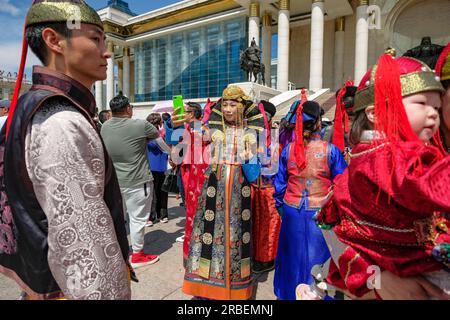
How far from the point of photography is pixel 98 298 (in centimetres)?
80

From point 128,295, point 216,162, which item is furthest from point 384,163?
point 216,162

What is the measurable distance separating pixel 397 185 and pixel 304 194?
1556 mm

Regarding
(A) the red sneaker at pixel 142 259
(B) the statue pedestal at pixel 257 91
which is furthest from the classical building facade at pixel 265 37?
(A) the red sneaker at pixel 142 259

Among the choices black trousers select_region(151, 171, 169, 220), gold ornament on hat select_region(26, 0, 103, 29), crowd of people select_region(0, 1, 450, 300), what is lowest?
black trousers select_region(151, 171, 169, 220)

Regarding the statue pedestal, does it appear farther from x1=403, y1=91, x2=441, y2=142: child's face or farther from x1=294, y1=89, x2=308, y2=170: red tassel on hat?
x1=403, y1=91, x2=441, y2=142: child's face

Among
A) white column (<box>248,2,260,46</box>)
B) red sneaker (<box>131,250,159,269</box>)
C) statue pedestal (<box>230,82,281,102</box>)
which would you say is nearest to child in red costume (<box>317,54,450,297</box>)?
red sneaker (<box>131,250,159,269</box>)

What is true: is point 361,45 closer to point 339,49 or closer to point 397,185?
point 339,49

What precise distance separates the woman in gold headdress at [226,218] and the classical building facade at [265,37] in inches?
587

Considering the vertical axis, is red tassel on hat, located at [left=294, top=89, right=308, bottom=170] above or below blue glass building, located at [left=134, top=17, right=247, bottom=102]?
below

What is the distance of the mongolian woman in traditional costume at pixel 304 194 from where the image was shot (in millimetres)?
2311

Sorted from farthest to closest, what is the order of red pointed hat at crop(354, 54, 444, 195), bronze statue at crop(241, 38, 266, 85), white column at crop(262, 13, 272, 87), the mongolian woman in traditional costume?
white column at crop(262, 13, 272, 87) → bronze statue at crop(241, 38, 266, 85) → the mongolian woman in traditional costume → red pointed hat at crop(354, 54, 444, 195)

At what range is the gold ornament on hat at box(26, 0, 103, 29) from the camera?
92 centimetres

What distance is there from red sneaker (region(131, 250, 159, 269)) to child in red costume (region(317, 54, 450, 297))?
263 cm

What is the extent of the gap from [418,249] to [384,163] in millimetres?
299
